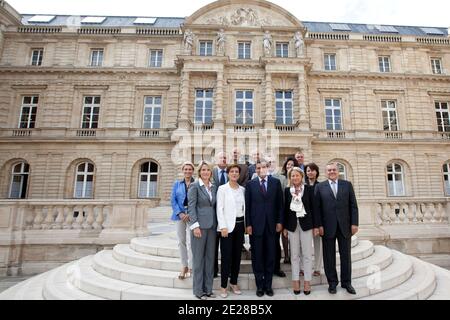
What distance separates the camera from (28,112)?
19.1m

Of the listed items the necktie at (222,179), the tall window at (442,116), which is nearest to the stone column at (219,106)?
the necktie at (222,179)

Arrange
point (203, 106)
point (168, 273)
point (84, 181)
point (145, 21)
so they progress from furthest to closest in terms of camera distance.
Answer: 1. point (145, 21)
2. point (203, 106)
3. point (84, 181)
4. point (168, 273)

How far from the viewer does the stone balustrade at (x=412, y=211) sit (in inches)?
311

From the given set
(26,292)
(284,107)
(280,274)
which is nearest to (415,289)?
(280,274)

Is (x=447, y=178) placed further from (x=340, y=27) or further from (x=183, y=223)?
(x=183, y=223)

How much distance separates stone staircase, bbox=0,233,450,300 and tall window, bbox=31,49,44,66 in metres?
19.9

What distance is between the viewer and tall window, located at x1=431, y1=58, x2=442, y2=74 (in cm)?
2073

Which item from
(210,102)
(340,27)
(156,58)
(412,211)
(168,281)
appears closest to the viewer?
(168,281)

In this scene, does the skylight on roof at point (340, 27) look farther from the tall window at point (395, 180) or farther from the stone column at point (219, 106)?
the stone column at point (219, 106)

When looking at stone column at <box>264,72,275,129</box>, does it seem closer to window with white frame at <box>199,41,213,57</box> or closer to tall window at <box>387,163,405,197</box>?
window with white frame at <box>199,41,213,57</box>

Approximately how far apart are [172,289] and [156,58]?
19.3 m

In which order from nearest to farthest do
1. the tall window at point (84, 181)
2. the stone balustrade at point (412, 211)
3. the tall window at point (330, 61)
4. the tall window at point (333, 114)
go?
the stone balustrade at point (412, 211), the tall window at point (84, 181), the tall window at point (333, 114), the tall window at point (330, 61)

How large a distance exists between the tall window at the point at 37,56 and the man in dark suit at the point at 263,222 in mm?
22594

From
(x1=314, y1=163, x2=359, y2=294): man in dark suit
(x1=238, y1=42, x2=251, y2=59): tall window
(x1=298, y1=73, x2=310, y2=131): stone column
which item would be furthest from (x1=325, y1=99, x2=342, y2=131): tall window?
(x1=314, y1=163, x2=359, y2=294): man in dark suit
